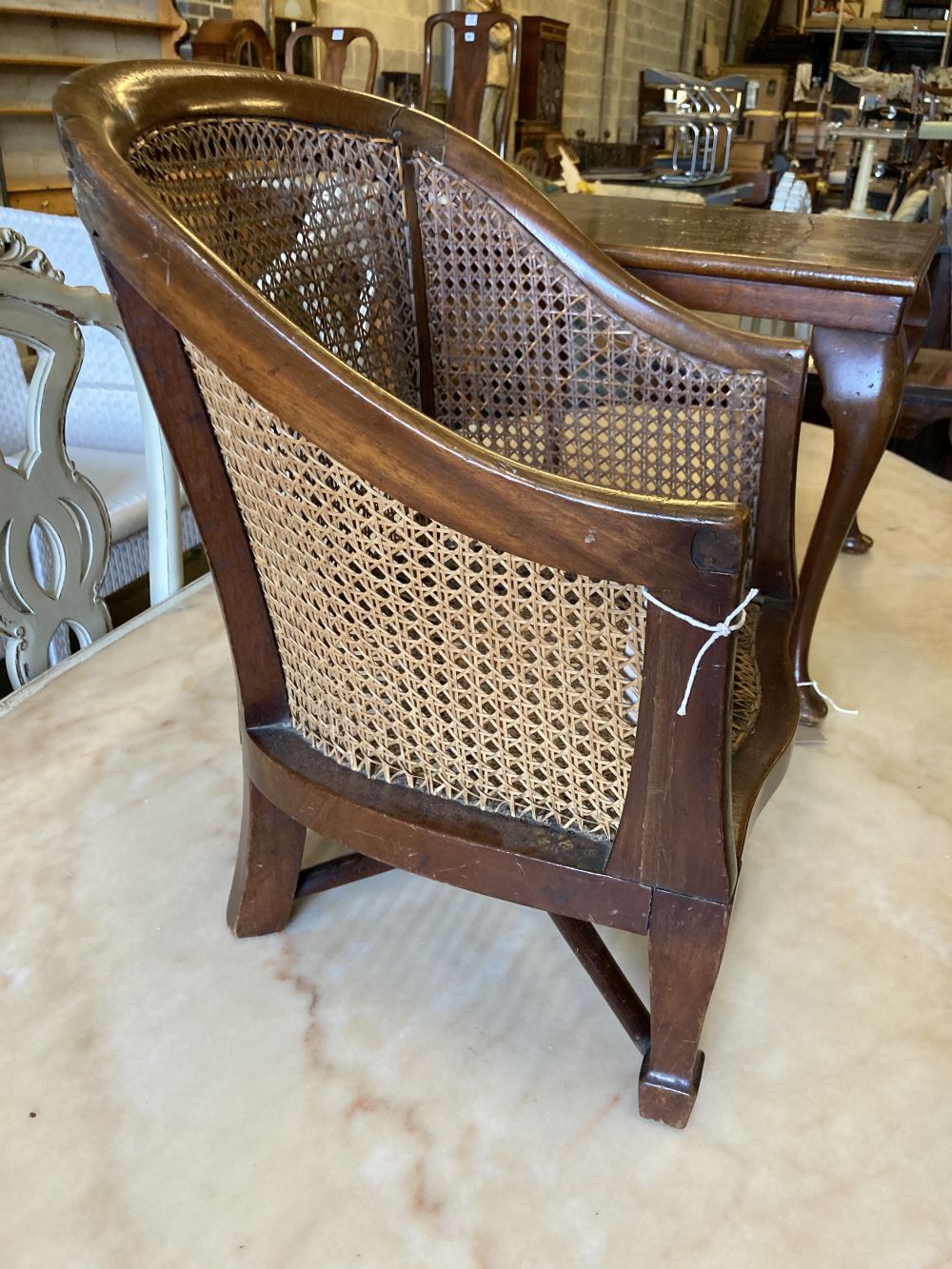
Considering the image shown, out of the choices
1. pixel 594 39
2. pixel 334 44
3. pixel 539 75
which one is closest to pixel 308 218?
pixel 334 44

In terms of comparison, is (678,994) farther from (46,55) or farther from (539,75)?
(539,75)

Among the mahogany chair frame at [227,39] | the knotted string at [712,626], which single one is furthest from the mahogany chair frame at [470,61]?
the knotted string at [712,626]

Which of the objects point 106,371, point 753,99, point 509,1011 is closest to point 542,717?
point 509,1011

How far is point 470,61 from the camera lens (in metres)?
4.77

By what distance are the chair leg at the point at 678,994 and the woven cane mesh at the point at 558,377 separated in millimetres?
510

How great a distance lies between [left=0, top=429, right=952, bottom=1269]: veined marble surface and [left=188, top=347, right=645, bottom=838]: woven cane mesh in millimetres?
287

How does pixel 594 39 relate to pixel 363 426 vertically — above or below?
above

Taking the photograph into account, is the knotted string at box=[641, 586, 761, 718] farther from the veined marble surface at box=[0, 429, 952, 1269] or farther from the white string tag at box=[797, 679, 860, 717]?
the white string tag at box=[797, 679, 860, 717]

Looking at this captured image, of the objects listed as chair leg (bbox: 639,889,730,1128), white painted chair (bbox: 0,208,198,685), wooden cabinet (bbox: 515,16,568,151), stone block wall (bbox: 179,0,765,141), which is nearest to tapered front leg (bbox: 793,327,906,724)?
chair leg (bbox: 639,889,730,1128)

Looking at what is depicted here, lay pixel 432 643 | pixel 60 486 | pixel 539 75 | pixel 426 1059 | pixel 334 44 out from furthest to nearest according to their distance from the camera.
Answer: pixel 539 75 < pixel 334 44 < pixel 60 486 < pixel 426 1059 < pixel 432 643

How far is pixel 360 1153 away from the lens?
91cm

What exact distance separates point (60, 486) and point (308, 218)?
64cm

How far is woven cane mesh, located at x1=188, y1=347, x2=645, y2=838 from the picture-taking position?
769mm

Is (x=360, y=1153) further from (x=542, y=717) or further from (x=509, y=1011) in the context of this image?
(x=542, y=717)
